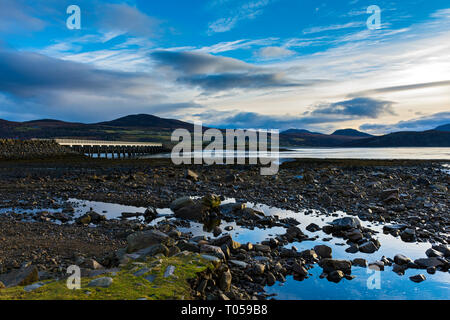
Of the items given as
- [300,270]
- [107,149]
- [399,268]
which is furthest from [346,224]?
[107,149]

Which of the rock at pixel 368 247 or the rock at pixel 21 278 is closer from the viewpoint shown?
the rock at pixel 21 278

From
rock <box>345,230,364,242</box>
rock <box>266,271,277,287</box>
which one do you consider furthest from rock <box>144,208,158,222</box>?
rock <box>345,230,364,242</box>

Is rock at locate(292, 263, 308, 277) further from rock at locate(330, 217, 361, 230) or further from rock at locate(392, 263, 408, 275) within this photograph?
rock at locate(330, 217, 361, 230)

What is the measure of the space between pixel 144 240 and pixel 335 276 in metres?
4.70

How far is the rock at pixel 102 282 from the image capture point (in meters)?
5.19

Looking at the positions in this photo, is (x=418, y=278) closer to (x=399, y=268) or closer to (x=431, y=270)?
(x=399, y=268)

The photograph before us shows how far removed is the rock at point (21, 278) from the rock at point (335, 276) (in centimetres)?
603

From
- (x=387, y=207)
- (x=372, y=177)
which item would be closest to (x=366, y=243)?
(x=387, y=207)

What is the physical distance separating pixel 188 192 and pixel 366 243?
10980mm

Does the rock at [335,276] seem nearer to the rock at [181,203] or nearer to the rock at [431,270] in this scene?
the rock at [431,270]

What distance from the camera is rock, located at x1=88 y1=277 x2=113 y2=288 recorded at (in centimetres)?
519

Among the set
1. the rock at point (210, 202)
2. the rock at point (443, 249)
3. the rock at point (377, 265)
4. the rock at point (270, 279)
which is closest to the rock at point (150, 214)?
the rock at point (210, 202)
